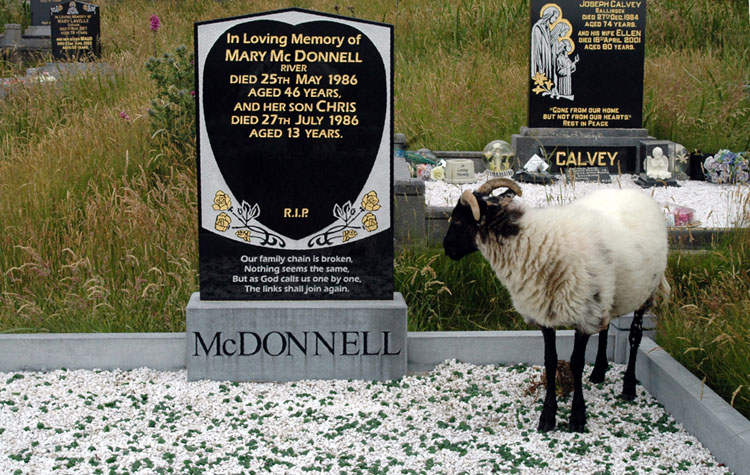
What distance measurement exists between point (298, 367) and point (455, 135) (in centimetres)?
617

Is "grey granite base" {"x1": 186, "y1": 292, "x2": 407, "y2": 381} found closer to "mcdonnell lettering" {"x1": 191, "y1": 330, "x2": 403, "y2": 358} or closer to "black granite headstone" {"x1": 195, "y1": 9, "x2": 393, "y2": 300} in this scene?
"mcdonnell lettering" {"x1": 191, "y1": 330, "x2": 403, "y2": 358}

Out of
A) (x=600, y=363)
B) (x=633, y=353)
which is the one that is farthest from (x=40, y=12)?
(x=633, y=353)

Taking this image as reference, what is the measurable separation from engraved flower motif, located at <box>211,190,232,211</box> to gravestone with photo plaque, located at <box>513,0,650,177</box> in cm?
563

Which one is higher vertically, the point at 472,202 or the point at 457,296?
the point at 472,202

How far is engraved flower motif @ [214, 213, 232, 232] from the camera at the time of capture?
5141 mm

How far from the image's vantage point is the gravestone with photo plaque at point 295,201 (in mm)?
5031

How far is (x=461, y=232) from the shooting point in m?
4.39

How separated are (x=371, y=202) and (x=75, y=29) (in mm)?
13007

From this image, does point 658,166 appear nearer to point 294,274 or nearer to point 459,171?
point 459,171

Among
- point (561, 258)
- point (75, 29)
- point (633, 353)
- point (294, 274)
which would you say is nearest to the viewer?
point (561, 258)

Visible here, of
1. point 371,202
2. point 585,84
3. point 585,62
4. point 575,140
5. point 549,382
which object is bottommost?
point 549,382

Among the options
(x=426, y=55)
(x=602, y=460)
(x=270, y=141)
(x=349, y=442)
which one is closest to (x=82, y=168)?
(x=270, y=141)

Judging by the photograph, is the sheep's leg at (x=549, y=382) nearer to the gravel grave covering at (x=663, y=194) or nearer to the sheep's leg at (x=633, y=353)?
the sheep's leg at (x=633, y=353)

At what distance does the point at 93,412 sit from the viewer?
4.63 m
